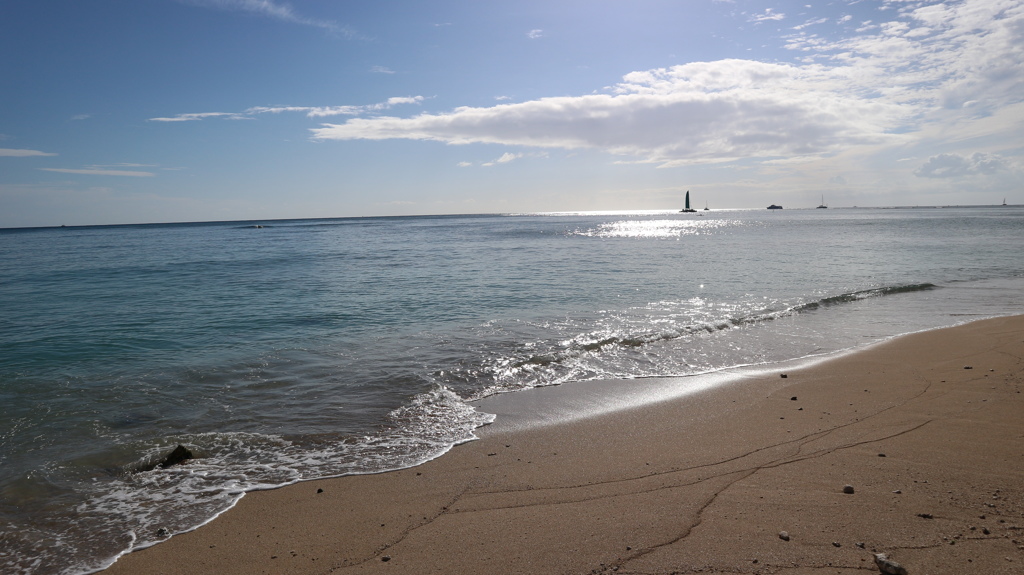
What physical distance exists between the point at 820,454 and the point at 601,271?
66.5ft

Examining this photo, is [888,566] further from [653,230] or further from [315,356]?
[653,230]

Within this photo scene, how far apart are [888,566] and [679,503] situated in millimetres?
1521

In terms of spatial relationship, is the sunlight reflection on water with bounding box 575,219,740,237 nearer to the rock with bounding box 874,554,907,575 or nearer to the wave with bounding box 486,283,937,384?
the wave with bounding box 486,283,937,384

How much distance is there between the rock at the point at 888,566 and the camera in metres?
3.30

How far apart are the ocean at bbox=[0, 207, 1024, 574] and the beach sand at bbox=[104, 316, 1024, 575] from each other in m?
0.79

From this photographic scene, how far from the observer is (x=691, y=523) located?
4.12 m

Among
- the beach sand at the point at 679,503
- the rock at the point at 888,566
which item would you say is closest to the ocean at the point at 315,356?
the beach sand at the point at 679,503

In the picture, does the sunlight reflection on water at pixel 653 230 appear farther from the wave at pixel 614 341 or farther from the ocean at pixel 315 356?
the wave at pixel 614 341

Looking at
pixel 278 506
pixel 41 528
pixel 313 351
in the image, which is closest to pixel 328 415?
pixel 278 506

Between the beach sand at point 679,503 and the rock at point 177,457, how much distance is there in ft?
5.36

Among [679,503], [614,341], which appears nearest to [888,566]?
[679,503]

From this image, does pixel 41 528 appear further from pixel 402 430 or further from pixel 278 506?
pixel 402 430

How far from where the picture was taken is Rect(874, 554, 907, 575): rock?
3.30 metres

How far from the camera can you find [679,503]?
→ 4492 mm
